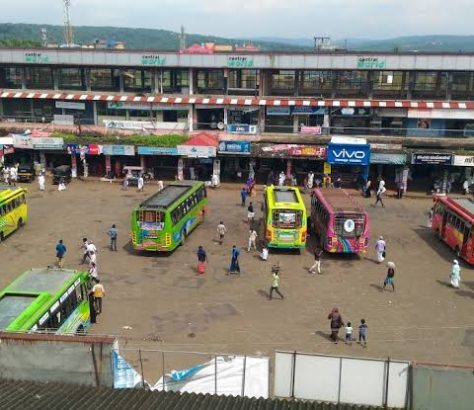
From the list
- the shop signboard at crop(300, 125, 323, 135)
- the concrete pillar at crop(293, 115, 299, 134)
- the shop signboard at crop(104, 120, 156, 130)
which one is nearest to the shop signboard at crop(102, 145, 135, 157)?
the shop signboard at crop(104, 120, 156, 130)

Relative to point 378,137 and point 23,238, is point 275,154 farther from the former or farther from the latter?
point 23,238

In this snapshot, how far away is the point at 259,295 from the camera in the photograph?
23609mm

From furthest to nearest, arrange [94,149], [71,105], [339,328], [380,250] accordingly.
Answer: [71,105], [94,149], [380,250], [339,328]

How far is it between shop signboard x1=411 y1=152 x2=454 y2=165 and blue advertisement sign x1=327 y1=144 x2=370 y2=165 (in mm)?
3427

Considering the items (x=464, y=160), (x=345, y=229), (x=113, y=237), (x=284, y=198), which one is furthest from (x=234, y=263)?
(x=464, y=160)

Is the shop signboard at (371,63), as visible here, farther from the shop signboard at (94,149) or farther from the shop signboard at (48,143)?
the shop signboard at (48,143)

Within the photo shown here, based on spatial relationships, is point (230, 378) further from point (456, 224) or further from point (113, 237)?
point (456, 224)

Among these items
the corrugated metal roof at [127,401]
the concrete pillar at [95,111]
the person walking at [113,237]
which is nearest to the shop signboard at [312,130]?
the concrete pillar at [95,111]

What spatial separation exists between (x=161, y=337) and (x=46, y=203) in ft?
70.2

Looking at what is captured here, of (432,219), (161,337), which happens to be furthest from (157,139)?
(161,337)

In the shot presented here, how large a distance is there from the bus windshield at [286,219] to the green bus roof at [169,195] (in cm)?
529

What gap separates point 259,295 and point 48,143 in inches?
1092

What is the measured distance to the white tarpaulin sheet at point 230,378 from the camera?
1217cm

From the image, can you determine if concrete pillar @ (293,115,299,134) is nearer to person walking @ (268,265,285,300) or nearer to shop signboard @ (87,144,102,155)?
shop signboard @ (87,144,102,155)
